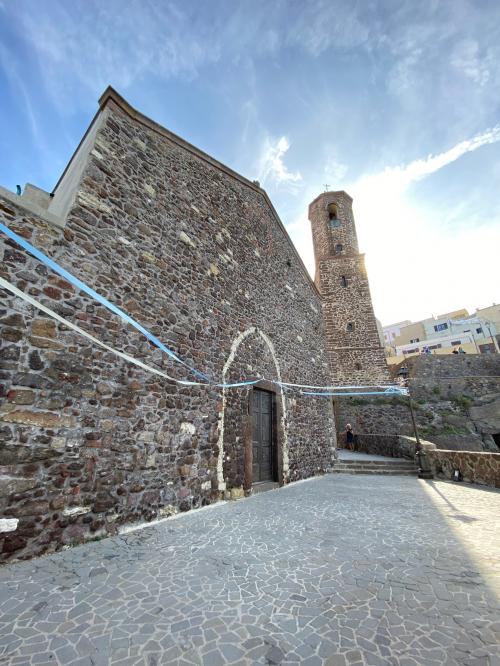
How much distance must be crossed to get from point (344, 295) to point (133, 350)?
15266 mm

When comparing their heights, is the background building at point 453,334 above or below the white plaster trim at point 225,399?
above

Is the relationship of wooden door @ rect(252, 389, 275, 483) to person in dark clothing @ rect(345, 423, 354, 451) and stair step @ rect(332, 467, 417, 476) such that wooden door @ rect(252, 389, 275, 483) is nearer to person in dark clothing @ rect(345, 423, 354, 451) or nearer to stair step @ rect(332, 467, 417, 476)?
stair step @ rect(332, 467, 417, 476)

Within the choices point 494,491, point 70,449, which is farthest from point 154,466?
point 494,491

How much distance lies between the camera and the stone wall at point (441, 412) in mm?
14398

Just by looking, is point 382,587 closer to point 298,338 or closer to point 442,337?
point 298,338

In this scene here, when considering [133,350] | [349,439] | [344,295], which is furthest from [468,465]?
[344,295]

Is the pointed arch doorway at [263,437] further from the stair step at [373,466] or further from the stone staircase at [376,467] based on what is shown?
the stair step at [373,466]

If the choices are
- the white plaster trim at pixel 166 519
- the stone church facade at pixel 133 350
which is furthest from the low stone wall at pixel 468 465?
the white plaster trim at pixel 166 519

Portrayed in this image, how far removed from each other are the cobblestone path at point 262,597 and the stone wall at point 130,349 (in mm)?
584

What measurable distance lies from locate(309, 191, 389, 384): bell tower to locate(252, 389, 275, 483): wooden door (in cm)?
965

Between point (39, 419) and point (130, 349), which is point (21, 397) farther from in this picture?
point (130, 349)

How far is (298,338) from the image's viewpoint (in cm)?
927

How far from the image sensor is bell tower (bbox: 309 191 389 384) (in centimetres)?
1589

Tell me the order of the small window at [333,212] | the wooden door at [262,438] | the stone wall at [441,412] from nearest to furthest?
1. the wooden door at [262,438]
2. the stone wall at [441,412]
3. the small window at [333,212]
